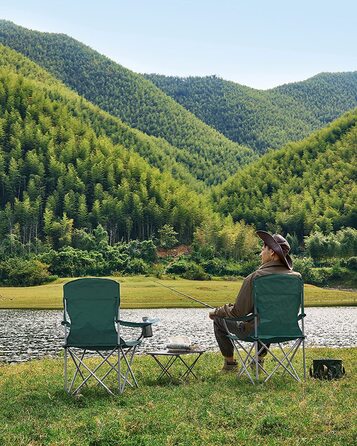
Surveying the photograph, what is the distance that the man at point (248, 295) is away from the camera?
422 inches

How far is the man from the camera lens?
10.7 metres

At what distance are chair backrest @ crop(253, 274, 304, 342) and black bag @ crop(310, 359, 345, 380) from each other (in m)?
0.91

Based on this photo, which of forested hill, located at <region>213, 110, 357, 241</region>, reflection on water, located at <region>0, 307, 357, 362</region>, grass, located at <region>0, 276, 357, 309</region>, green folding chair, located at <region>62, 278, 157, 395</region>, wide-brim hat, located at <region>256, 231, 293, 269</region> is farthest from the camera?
Result: forested hill, located at <region>213, 110, 357, 241</region>

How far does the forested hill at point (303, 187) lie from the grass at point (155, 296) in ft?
151

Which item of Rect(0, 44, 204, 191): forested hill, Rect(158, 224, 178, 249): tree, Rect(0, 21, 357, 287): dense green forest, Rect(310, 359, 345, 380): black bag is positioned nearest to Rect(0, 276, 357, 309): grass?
Rect(0, 21, 357, 287): dense green forest

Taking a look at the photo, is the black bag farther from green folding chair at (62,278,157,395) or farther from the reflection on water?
the reflection on water

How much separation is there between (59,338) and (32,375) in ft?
35.4

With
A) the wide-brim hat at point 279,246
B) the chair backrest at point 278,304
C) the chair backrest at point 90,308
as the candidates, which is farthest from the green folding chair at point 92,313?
the wide-brim hat at point 279,246

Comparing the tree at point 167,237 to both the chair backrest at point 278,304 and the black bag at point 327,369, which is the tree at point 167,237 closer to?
the black bag at point 327,369

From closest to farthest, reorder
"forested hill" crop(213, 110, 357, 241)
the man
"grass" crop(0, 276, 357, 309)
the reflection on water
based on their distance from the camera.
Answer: the man < the reflection on water < "grass" crop(0, 276, 357, 309) < "forested hill" crop(213, 110, 357, 241)

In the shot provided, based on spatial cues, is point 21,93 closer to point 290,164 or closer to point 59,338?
point 290,164

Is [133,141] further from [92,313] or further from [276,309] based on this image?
[92,313]

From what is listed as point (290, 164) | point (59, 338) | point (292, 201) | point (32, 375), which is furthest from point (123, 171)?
point (32, 375)

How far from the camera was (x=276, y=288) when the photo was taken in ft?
34.2
